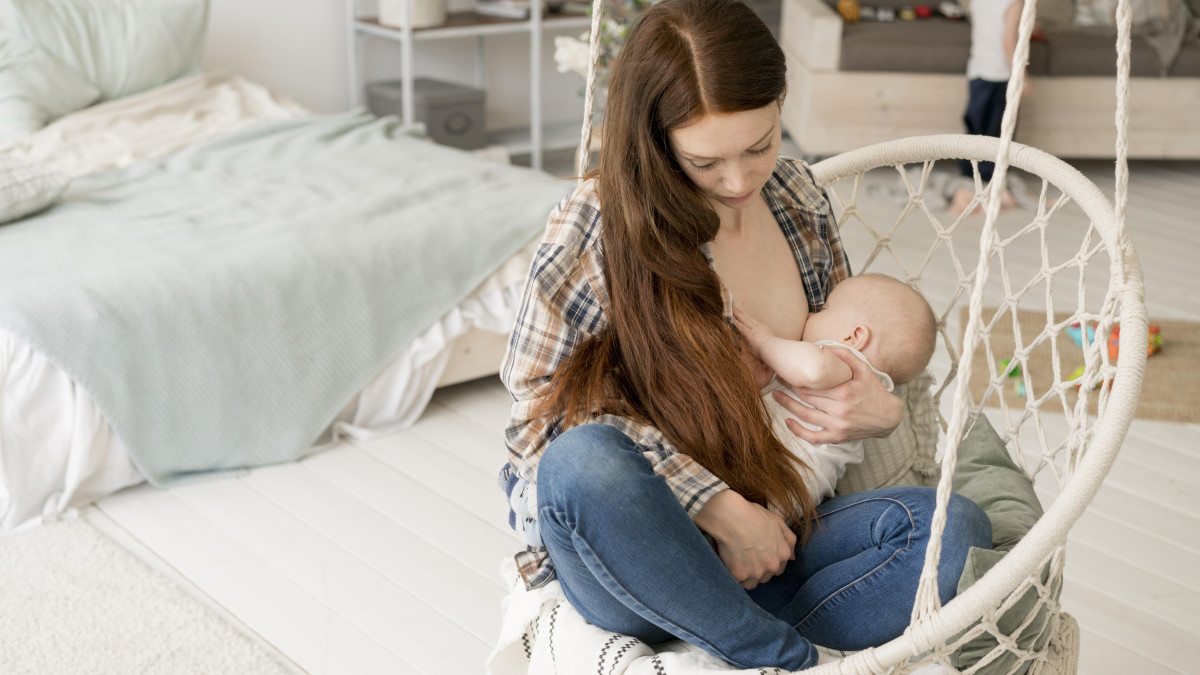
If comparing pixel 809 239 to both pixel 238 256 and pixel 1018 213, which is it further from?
pixel 1018 213

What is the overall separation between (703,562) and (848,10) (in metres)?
3.86

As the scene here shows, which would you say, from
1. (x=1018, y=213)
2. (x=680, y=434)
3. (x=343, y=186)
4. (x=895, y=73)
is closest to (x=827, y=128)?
(x=895, y=73)

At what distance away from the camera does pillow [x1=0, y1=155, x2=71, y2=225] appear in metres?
2.30

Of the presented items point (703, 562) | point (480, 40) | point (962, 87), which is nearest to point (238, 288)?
point (703, 562)

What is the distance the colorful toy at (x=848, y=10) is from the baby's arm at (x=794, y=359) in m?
3.50

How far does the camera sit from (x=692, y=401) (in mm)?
1227

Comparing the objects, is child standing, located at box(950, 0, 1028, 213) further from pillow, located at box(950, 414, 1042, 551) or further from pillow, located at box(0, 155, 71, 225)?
pillow, located at box(0, 155, 71, 225)

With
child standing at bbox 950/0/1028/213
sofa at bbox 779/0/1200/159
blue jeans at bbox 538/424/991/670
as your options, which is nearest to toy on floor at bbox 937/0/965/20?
sofa at bbox 779/0/1200/159

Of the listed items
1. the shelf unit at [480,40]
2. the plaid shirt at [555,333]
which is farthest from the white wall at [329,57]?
the plaid shirt at [555,333]

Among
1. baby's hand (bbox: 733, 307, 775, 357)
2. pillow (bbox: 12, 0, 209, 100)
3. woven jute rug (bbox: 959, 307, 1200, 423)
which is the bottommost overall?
woven jute rug (bbox: 959, 307, 1200, 423)

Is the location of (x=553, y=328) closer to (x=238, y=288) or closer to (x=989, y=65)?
(x=238, y=288)

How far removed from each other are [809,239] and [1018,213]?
2.79 metres

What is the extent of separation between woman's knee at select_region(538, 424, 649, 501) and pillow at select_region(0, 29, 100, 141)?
91.9 inches

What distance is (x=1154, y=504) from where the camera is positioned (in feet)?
7.00
